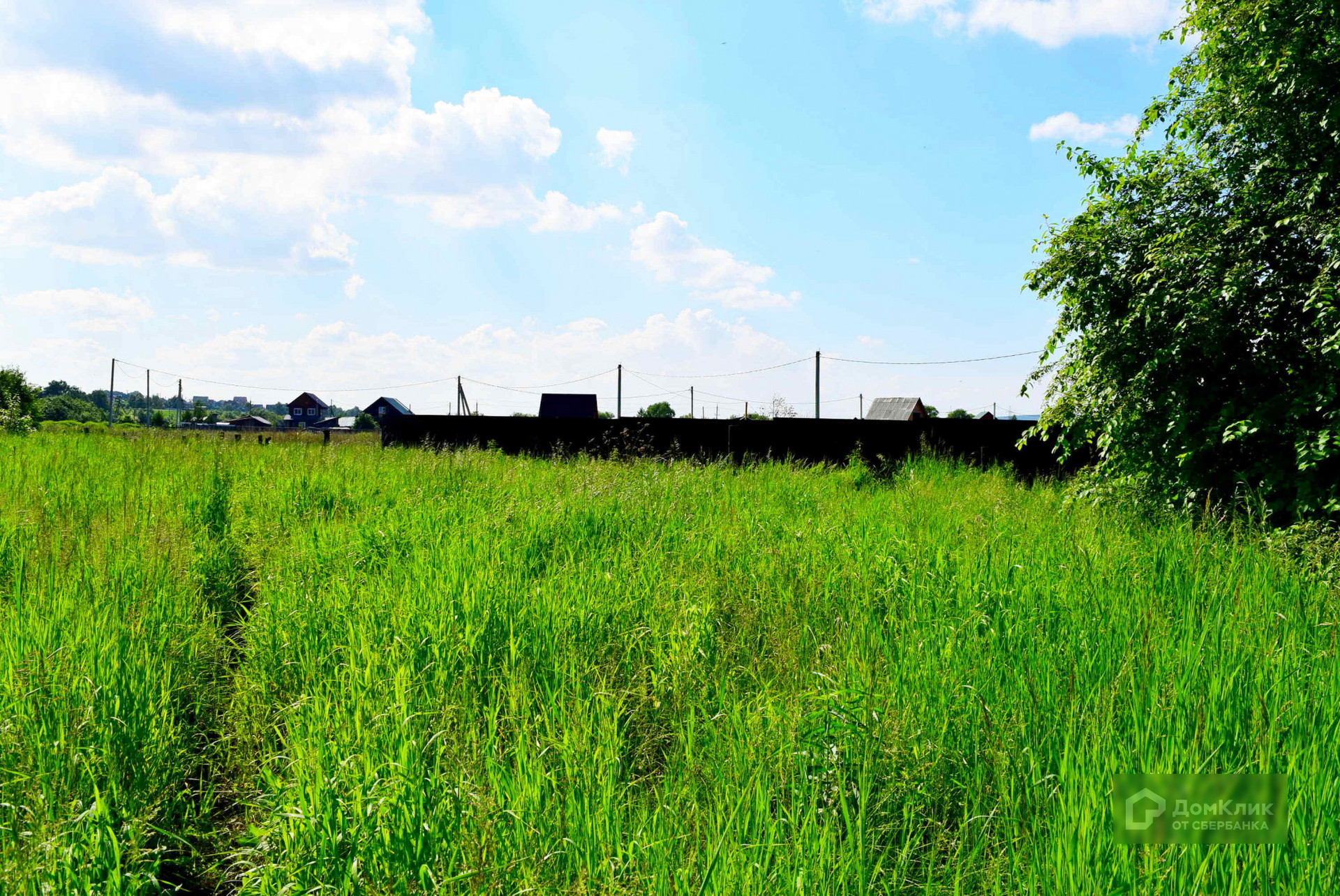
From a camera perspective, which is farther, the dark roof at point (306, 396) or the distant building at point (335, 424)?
the dark roof at point (306, 396)

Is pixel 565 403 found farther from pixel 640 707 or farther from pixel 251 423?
pixel 251 423

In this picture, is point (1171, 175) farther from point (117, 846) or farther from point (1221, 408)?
point (117, 846)

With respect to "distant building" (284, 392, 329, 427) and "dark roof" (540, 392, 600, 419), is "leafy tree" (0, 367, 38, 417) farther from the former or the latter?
"distant building" (284, 392, 329, 427)

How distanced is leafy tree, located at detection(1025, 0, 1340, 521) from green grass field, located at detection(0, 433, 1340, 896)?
121 centimetres

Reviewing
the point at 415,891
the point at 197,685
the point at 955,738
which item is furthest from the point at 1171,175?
→ the point at 197,685

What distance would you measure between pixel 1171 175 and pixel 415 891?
8.58 metres

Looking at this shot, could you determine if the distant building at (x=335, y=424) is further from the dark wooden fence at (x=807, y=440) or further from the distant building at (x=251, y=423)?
the dark wooden fence at (x=807, y=440)

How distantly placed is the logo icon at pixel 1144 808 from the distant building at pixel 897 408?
3660cm

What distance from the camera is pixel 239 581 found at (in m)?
5.08

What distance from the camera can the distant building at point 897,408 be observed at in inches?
1490

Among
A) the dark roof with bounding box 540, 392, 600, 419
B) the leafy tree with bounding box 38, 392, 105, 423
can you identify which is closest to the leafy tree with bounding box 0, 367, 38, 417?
the dark roof with bounding box 540, 392, 600, 419

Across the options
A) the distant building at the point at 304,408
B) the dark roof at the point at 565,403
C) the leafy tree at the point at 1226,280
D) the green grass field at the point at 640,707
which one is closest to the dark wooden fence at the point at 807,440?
the leafy tree at the point at 1226,280

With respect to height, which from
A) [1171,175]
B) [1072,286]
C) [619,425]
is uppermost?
[1171,175]

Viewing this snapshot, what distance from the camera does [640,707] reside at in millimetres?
3027
